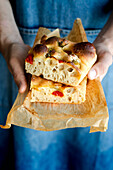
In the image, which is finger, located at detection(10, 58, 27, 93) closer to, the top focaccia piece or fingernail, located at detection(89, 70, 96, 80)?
the top focaccia piece

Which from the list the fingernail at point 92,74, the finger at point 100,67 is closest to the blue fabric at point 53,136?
the finger at point 100,67

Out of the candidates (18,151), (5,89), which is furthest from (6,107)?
(18,151)

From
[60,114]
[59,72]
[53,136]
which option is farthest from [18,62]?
[53,136]

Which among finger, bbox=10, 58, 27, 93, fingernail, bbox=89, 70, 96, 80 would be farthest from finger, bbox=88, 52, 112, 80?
finger, bbox=10, 58, 27, 93

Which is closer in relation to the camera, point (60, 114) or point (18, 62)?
point (60, 114)

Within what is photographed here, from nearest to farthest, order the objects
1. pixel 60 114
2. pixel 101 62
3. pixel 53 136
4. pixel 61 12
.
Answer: pixel 60 114 → pixel 101 62 → pixel 61 12 → pixel 53 136

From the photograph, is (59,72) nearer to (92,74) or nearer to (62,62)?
(62,62)
